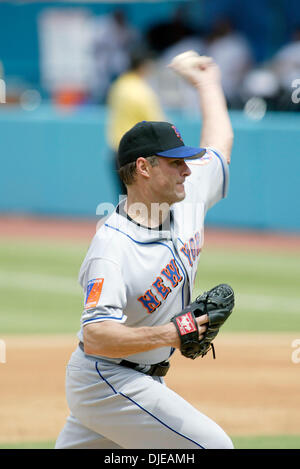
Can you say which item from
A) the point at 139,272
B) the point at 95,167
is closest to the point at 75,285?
the point at 95,167

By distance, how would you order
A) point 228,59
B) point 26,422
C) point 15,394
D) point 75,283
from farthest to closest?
point 228,59, point 75,283, point 15,394, point 26,422

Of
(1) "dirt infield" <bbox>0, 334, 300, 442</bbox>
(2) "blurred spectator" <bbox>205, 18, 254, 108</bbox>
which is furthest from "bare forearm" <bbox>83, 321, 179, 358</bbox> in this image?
Answer: (2) "blurred spectator" <bbox>205, 18, 254, 108</bbox>

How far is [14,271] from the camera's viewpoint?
11.1m

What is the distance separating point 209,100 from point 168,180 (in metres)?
1.12

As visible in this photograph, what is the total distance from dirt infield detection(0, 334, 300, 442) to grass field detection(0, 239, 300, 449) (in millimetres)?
516

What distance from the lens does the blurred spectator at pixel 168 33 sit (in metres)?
16.7

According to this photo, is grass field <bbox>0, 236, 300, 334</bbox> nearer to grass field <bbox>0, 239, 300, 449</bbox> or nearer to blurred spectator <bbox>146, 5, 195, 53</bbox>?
grass field <bbox>0, 239, 300, 449</bbox>

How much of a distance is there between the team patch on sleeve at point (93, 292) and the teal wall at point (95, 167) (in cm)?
860

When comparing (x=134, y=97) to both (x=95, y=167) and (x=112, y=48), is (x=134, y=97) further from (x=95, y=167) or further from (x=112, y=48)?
(x=112, y=48)

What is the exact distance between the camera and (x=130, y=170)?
4.24 meters

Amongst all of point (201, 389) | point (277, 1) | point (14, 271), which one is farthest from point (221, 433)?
point (277, 1)

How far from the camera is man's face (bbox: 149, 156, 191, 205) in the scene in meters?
4.17

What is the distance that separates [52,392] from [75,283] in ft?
12.2
